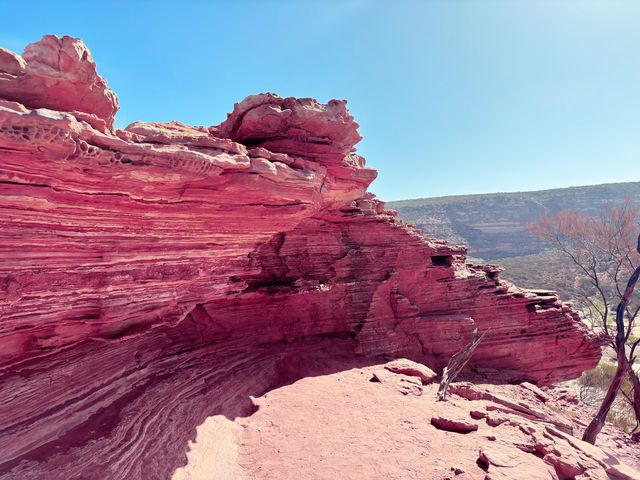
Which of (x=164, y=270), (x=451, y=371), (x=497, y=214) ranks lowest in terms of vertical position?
(x=451, y=371)

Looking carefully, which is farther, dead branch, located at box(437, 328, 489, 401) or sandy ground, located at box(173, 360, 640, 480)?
dead branch, located at box(437, 328, 489, 401)

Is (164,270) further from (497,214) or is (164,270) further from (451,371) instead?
(497,214)

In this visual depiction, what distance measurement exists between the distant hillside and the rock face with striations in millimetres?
73873

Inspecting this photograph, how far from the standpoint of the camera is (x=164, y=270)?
316 inches

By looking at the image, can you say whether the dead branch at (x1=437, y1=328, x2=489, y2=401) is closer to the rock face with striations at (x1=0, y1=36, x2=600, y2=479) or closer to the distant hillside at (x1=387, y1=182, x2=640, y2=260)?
the rock face with striations at (x1=0, y1=36, x2=600, y2=479)

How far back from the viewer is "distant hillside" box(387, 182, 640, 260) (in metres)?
86.1

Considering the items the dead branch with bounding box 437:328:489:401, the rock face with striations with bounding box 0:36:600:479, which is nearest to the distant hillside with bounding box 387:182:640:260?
the dead branch with bounding box 437:328:489:401

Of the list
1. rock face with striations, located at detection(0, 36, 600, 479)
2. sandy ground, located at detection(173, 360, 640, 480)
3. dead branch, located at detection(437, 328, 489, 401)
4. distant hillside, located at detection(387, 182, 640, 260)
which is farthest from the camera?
distant hillside, located at detection(387, 182, 640, 260)

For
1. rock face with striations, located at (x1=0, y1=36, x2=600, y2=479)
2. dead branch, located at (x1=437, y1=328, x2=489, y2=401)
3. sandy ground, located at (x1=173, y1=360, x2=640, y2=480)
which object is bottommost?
dead branch, located at (x1=437, y1=328, x2=489, y2=401)

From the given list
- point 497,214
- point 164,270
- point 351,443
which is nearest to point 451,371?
point 351,443

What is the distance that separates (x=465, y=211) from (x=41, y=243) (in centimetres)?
10042

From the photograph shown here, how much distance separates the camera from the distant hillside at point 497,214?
282 ft

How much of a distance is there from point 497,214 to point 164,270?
99778 mm

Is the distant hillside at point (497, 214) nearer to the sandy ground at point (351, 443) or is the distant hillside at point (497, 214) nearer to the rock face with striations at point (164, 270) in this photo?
the rock face with striations at point (164, 270)
